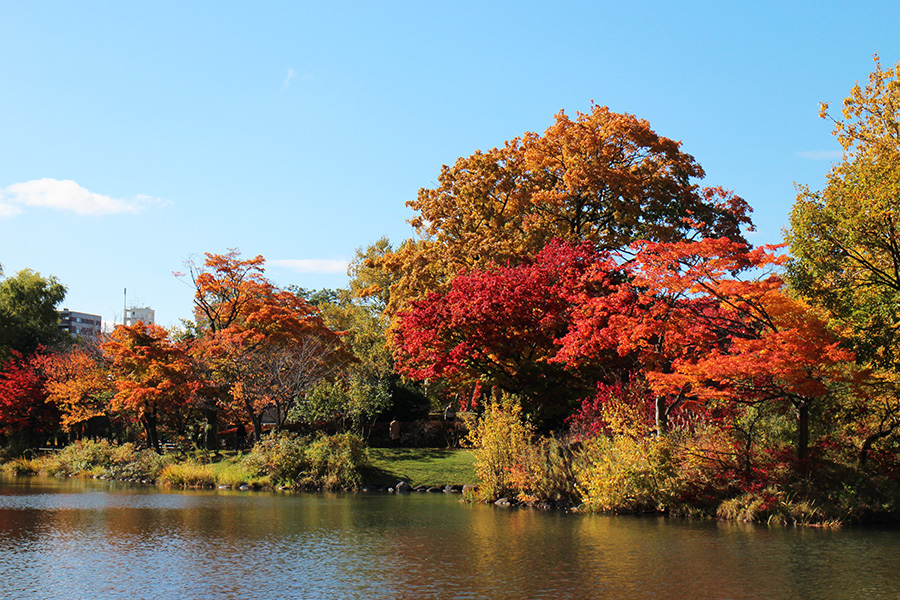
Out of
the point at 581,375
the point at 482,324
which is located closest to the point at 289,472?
the point at 482,324

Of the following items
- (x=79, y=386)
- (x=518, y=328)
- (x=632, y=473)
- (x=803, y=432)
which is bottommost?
(x=632, y=473)

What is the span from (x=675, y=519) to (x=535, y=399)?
855 centimetres

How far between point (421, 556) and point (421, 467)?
1547 cm

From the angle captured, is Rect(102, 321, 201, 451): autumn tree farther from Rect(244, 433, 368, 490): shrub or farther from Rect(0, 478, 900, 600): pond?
Rect(0, 478, 900, 600): pond

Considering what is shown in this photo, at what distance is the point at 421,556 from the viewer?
1271cm

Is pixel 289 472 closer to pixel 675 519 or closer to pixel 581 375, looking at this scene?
pixel 581 375

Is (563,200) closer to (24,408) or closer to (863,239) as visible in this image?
(863,239)

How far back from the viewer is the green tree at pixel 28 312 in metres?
48.0

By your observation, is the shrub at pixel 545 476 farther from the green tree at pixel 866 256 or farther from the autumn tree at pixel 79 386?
the autumn tree at pixel 79 386

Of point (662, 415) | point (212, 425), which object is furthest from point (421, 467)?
point (212, 425)

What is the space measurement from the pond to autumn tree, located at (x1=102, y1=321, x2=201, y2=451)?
13.6 m

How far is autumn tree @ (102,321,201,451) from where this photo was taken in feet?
108

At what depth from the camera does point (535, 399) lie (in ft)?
83.9

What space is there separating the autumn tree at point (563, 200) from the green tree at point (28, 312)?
104ft
